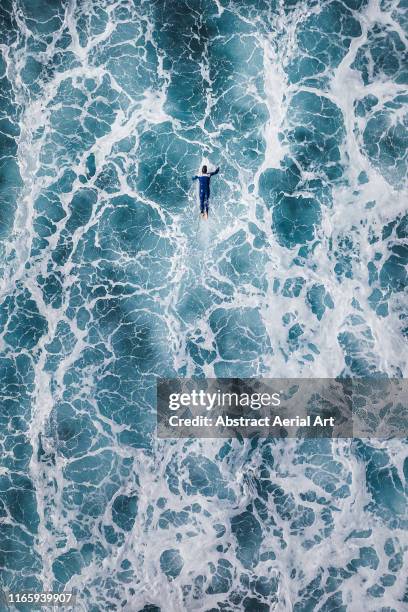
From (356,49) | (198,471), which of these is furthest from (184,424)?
(356,49)

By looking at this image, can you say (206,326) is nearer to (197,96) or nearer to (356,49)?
(197,96)

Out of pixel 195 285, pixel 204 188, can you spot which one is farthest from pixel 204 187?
pixel 195 285

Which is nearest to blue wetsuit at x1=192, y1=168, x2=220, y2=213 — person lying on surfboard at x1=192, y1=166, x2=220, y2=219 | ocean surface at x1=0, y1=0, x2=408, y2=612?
person lying on surfboard at x1=192, y1=166, x2=220, y2=219

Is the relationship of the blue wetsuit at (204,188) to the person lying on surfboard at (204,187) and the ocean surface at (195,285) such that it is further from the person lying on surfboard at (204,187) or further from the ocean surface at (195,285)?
the ocean surface at (195,285)

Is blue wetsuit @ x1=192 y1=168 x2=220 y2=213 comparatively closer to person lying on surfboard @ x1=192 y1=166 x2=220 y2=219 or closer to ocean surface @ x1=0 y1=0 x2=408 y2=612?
person lying on surfboard @ x1=192 y1=166 x2=220 y2=219

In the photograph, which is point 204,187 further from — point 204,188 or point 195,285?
point 195,285

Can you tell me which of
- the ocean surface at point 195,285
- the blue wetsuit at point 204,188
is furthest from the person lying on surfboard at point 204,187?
the ocean surface at point 195,285
